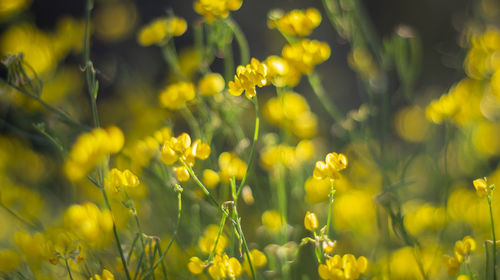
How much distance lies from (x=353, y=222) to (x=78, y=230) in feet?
1.88

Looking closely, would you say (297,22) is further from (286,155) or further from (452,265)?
(452,265)

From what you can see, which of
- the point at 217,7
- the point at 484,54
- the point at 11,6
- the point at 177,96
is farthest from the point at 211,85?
the point at 11,6

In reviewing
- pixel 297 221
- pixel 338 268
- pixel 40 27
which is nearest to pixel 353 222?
pixel 297 221

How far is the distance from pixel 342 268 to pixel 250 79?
0.91 ft

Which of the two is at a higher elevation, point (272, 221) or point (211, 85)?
point (211, 85)

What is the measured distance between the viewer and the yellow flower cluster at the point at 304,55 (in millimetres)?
846

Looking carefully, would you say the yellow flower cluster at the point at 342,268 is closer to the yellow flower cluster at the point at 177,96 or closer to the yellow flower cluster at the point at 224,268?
the yellow flower cluster at the point at 224,268

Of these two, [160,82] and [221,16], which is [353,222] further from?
[160,82]

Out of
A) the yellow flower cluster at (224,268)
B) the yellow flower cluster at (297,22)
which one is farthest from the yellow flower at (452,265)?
the yellow flower cluster at (297,22)

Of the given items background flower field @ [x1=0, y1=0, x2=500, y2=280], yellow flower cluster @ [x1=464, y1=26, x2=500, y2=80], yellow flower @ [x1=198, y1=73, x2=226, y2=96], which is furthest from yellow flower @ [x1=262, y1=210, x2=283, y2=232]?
yellow flower cluster @ [x1=464, y1=26, x2=500, y2=80]

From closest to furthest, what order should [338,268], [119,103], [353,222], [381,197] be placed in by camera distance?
[338,268]
[381,197]
[353,222]
[119,103]

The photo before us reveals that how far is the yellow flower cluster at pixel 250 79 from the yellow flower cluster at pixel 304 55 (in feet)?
0.56

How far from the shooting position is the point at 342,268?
0.64 m

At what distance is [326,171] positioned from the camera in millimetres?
660
